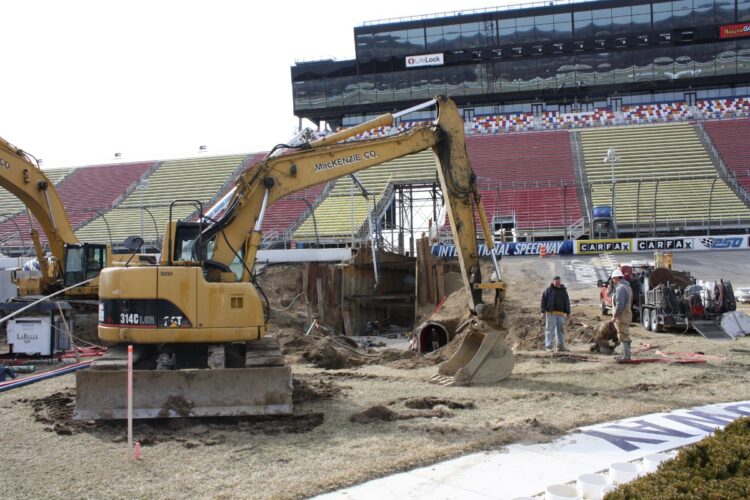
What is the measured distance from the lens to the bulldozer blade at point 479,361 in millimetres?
10586

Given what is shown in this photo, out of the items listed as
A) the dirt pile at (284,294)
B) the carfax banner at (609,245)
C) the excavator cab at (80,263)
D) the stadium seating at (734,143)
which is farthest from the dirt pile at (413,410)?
the stadium seating at (734,143)

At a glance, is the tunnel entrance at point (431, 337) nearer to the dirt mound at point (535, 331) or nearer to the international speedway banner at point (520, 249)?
the dirt mound at point (535, 331)

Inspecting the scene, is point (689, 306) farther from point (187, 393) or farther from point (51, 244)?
point (51, 244)

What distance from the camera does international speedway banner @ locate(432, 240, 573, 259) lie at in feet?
101

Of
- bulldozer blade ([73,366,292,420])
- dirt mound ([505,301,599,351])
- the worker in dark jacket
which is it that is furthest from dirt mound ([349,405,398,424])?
dirt mound ([505,301,599,351])

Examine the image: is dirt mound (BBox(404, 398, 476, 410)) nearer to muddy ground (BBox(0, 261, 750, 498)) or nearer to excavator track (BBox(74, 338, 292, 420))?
muddy ground (BBox(0, 261, 750, 498))

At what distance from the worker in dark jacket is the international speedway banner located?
1594 centimetres

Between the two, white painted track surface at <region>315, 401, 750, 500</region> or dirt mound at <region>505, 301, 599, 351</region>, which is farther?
dirt mound at <region>505, 301, 599, 351</region>

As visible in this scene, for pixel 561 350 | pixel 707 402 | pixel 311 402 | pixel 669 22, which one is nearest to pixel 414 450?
pixel 311 402

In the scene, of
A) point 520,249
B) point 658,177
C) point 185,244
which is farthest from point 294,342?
point 658,177

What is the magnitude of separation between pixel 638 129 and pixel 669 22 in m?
8.08

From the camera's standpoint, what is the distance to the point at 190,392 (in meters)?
8.28

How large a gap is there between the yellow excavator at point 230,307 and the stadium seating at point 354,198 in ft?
70.9

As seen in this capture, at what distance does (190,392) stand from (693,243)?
2937cm
